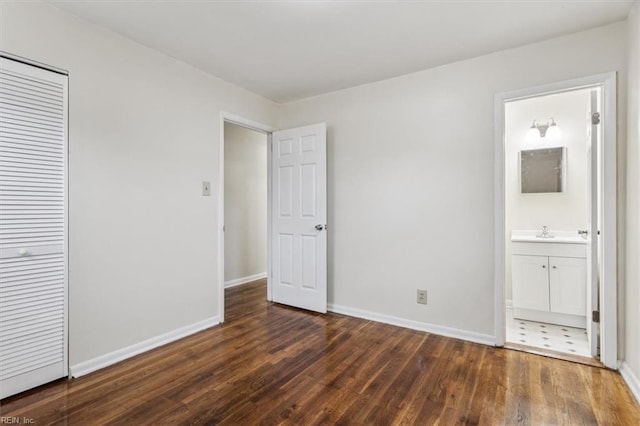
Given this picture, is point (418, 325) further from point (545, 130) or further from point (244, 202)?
point (244, 202)

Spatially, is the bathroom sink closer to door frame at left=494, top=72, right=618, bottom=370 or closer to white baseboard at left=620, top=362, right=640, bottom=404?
door frame at left=494, top=72, right=618, bottom=370

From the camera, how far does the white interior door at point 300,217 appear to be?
3.43 metres

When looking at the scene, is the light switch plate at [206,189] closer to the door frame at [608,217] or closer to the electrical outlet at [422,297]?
the electrical outlet at [422,297]

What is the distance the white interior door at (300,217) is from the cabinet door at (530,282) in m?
2.03

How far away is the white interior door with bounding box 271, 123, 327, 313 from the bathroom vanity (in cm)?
206

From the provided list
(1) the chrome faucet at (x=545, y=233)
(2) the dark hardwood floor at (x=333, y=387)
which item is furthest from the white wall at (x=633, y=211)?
(1) the chrome faucet at (x=545, y=233)

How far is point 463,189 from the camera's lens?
2.77 meters

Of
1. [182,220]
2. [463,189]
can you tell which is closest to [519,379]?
[463,189]

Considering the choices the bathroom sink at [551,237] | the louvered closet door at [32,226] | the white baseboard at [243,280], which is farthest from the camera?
the white baseboard at [243,280]

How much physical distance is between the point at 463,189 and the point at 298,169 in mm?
1753

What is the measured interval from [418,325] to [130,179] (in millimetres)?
2797

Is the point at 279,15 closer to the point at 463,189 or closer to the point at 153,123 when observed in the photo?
the point at 153,123

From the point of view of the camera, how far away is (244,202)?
4938 millimetres

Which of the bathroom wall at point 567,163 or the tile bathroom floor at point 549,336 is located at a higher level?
the bathroom wall at point 567,163
